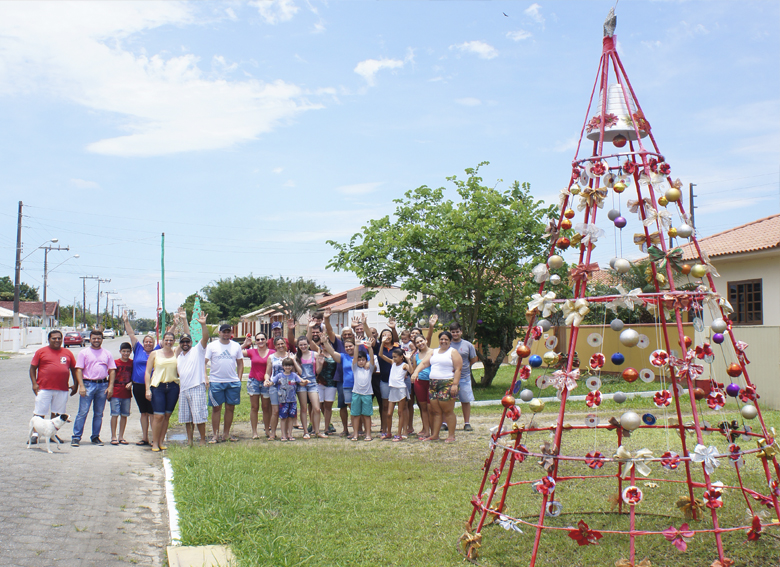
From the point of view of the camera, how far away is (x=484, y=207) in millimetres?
16641

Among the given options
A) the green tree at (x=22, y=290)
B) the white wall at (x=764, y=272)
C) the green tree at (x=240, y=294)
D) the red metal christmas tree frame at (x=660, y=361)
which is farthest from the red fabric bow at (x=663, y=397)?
the green tree at (x=22, y=290)

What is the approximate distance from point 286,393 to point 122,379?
2.48 meters

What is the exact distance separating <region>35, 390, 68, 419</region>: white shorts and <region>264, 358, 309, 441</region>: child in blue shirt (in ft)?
9.91

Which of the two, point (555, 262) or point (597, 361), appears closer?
point (597, 361)

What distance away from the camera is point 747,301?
17750 mm

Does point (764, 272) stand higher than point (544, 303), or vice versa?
point (764, 272)

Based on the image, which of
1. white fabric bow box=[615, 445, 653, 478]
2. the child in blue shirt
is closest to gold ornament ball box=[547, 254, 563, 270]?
white fabric bow box=[615, 445, 653, 478]

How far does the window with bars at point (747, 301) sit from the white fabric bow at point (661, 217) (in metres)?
14.2

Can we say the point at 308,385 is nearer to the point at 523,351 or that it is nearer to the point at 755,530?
the point at 523,351

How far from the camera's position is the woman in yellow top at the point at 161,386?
373 inches

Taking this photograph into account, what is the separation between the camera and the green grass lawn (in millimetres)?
4992

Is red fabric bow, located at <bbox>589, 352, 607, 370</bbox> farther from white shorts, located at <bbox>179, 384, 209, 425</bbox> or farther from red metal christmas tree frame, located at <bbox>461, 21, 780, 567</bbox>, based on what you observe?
white shorts, located at <bbox>179, 384, 209, 425</bbox>

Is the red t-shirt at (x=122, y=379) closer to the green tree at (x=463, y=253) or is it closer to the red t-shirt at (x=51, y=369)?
the red t-shirt at (x=51, y=369)

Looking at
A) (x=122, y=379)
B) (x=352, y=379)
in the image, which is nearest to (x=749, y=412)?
(x=352, y=379)
